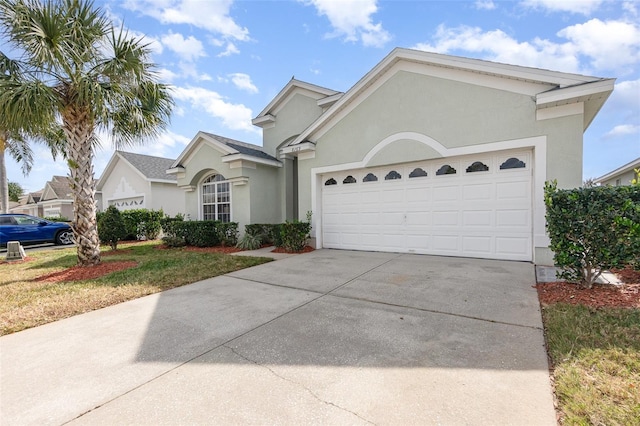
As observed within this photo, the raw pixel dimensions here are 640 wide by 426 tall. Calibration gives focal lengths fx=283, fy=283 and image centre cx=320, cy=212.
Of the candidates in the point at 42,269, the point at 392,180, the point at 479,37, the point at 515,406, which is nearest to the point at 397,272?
the point at 392,180

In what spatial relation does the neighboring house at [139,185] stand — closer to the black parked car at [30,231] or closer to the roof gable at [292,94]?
the black parked car at [30,231]

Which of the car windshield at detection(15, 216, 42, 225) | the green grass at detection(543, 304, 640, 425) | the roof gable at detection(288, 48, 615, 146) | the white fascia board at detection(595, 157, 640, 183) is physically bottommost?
the green grass at detection(543, 304, 640, 425)

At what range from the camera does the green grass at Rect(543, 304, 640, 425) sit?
2119mm

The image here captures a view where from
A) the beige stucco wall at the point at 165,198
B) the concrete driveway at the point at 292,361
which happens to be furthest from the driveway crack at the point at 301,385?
the beige stucco wall at the point at 165,198

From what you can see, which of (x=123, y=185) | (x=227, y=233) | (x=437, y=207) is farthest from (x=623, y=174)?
(x=123, y=185)

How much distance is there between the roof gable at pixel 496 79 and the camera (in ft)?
20.6

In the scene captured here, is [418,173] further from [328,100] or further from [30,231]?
[30,231]

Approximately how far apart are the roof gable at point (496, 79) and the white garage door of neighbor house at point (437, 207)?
151 cm

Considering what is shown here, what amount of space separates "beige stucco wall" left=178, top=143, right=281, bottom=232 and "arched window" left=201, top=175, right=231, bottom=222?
0.28m

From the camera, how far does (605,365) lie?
2678 mm

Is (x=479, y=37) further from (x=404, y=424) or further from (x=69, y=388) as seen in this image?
(x=69, y=388)

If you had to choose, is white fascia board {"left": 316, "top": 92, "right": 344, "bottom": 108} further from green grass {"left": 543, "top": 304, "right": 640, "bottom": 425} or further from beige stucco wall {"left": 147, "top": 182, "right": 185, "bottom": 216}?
beige stucco wall {"left": 147, "top": 182, "right": 185, "bottom": 216}

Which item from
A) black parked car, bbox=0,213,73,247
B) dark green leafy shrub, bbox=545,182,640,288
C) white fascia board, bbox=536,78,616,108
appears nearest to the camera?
dark green leafy shrub, bbox=545,182,640,288

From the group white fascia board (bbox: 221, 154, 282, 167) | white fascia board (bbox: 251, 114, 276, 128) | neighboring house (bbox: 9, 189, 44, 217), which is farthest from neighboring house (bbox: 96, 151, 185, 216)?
neighboring house (bbox: 9, 189, 44, 217)
